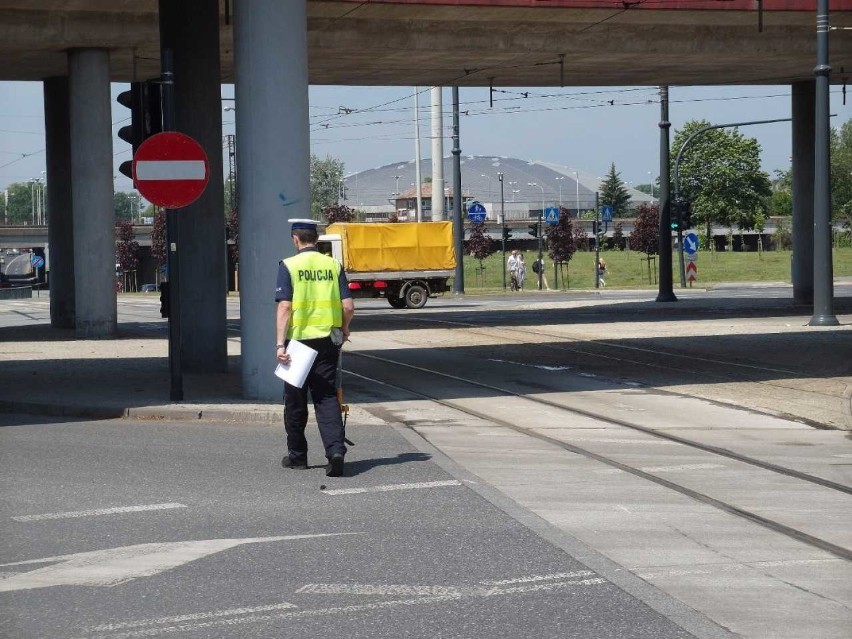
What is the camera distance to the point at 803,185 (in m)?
36.1

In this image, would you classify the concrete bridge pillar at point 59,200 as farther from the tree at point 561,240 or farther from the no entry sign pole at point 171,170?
the tree at point 561,240

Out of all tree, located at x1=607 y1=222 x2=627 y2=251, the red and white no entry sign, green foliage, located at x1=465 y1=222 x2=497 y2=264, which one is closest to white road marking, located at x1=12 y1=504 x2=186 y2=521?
the red and white no entry sign

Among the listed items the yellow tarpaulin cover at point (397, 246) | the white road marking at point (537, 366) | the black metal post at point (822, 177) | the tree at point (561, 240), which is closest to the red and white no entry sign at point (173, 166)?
the white road marking at point (537, 366)

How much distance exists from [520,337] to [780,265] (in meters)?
57.9

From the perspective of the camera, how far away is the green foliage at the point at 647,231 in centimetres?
7706

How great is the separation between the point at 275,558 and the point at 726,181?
118908 millimetres

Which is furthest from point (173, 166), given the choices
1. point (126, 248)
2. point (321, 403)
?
point (126, 248)

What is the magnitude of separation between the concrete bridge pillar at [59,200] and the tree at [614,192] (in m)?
148

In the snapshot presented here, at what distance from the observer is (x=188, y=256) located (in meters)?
19.4

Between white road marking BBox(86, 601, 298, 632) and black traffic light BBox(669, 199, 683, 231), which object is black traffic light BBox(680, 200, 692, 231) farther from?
white road marking BBox(86, 601, 298, 632)

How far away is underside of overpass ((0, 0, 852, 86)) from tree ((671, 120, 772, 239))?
293 ft

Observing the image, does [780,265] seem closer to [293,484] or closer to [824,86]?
[824,86]

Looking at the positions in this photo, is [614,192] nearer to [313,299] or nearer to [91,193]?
[91,193]

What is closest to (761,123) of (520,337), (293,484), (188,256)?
(520,337)
